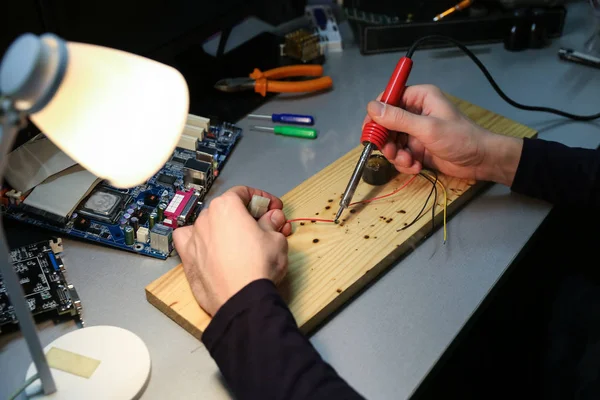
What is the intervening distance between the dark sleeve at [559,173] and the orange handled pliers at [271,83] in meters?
0.47

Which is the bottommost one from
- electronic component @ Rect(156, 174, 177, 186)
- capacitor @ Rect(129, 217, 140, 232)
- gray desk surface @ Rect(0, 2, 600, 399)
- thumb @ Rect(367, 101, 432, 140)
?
gray desk surface @ Rect(0, 2, 600, 399)

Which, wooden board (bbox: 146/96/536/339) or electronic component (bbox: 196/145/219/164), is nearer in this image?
wooden board (bbox: 146/96/536/339)

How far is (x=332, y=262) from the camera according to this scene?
87cm

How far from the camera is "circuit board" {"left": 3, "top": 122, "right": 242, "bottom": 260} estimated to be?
91 cm

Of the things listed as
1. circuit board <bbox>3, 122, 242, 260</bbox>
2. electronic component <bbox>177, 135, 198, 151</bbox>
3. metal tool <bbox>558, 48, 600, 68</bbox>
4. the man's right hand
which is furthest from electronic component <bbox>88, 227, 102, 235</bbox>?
metal tool <bbox>558, 48, 600, 68</bbox>

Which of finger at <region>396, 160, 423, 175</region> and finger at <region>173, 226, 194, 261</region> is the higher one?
finger at <region>173, 226, 194, 261</region>

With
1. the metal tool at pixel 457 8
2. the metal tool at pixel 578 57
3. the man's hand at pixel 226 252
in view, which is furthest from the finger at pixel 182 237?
the metal tool at pixel 578 57


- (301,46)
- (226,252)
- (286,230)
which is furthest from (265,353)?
(301,46)

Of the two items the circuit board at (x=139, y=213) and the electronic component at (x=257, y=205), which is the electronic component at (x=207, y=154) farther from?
the electronic component at (x=257, y=205)

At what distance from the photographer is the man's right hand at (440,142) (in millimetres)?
958

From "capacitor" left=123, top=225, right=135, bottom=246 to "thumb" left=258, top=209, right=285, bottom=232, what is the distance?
197 mm

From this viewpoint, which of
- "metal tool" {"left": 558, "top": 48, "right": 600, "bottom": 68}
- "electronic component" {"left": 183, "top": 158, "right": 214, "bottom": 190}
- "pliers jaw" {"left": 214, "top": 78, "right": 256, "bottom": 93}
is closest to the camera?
"electronic component" {"left": 183, "top": 158, "right": 214, "bottom": 190}

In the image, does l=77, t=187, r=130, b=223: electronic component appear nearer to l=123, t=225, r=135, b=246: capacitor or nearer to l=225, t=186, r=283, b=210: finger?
l=123, t=225, r=135, b=246: capacitor

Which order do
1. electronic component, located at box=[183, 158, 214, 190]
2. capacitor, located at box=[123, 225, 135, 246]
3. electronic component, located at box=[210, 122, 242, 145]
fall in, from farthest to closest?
electronic component, located at box=[210, 122, 242, 145] → electronic component, located at box=[183, 158, 214, 190] → capacitor, located at box=[123, 225, 135, 246]
